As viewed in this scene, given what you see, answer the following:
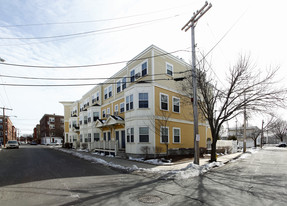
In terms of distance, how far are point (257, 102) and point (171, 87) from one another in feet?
27.4

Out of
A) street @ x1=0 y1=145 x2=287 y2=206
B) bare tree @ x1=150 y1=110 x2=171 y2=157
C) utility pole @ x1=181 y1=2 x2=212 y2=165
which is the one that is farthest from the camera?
bare tree @ x1=150 y1=110 x2=171 y2=157

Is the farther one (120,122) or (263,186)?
(120,122)

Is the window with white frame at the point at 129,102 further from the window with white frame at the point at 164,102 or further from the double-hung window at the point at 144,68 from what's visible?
the window with white frame at the point at 164,102

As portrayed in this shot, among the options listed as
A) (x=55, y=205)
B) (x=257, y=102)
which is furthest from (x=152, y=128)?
(x=55, y=205)

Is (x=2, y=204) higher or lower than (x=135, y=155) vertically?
higher

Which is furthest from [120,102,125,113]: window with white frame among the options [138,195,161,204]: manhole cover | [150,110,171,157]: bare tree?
[138,195,161,204]: manhole cover

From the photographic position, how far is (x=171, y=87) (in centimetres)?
2042

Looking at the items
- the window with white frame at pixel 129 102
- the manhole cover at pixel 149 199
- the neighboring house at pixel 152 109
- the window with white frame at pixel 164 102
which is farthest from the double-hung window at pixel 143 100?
the manhole cover at pixel 149 199

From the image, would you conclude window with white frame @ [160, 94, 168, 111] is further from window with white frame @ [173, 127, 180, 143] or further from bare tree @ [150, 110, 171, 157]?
window with white frame @ [173, 127, 180, 143]

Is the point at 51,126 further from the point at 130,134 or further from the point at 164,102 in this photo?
the point at 164,102

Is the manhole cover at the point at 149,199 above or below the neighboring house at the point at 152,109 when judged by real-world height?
below

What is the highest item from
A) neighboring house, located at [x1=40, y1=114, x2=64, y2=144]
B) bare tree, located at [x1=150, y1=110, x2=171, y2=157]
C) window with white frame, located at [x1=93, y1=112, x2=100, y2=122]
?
window with white frame, located at [x1=93, y1=112, x2=100, y2=122]

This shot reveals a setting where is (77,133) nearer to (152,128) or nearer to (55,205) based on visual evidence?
(152,128)

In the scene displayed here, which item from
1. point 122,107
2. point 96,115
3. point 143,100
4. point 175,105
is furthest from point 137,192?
point 96,115
